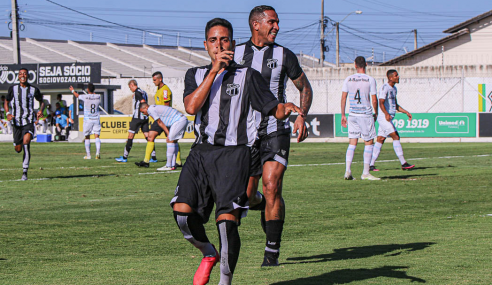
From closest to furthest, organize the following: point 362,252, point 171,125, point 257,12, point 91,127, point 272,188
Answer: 1. point 272,188
2. point 362,252
3. point 257,12
4. point 171,125
5. point 91,127

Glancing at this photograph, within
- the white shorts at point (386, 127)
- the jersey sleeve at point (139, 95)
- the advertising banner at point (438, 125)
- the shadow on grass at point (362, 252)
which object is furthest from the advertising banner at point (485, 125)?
the shadow on grass at point (362, 252)

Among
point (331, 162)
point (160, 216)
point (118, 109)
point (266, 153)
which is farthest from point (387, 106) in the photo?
point (118, 109)

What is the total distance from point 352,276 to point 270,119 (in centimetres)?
171

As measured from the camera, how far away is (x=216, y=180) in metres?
4.30

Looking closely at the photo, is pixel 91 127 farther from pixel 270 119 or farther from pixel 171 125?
pixel 270 119

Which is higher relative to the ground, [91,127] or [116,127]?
[91,127]

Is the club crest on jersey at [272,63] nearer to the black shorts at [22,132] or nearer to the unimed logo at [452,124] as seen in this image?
the black shorts at [22,132]

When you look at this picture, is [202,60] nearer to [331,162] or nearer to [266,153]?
[331,162]

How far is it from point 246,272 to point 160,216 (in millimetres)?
3272

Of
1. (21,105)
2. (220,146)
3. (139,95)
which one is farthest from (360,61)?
(220,146)

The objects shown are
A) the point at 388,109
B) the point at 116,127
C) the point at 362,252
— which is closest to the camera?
the point at 362,252

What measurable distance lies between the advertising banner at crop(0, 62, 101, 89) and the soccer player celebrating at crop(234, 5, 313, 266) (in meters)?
32.2

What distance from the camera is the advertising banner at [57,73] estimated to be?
3744cm

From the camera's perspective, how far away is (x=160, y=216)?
26.8ft
